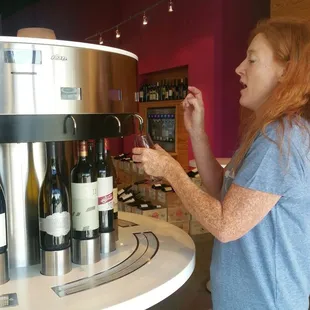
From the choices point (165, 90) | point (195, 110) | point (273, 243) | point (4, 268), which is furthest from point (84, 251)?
point (165, 90)

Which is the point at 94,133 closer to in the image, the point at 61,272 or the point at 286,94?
the point at 61,272

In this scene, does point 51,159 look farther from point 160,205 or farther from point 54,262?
point 160,205

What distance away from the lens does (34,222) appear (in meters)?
1.11

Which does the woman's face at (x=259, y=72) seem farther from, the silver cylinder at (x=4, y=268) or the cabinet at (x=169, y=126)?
the cabinet at (x=169, y=126)

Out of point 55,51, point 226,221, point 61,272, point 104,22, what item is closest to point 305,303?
point 226,221

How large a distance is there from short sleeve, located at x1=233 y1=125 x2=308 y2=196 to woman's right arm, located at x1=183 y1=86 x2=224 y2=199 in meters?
0.45

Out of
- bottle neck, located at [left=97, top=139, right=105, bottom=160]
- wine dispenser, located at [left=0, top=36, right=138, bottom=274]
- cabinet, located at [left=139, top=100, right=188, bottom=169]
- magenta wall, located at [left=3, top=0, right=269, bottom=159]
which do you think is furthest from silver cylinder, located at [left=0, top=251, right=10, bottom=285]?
cabinet, located at [left=139, top=100, right=188, bottom=169]

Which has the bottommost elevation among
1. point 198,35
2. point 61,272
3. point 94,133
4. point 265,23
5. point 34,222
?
point 61,272

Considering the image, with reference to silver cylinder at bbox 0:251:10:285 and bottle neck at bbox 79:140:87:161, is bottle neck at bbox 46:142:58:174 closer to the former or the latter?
bottle neck at bbox 79:140:87:161

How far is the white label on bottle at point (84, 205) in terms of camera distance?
3.50 ft

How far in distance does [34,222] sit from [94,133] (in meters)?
0.30

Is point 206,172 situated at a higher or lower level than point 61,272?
higher

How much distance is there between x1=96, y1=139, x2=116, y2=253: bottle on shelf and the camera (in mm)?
1145

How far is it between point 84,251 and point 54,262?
93mm
